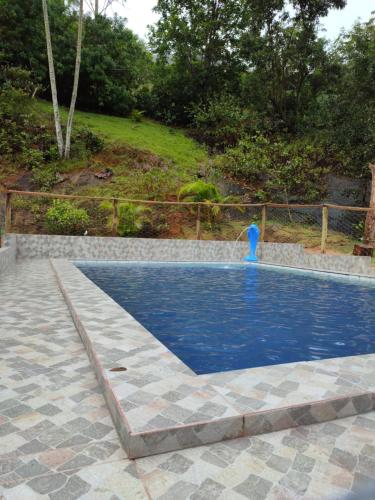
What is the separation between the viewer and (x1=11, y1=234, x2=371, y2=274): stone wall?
949cm

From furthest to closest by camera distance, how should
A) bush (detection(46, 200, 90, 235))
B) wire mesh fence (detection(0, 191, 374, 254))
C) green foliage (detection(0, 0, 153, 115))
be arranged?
1. green foliage (detection(0, 0, 153, 115))
2. wire mesh fence (detection(0, 191, 374, 254))
3. bush (detection(46, 200, 90, 235))

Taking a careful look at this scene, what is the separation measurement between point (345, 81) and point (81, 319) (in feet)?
52.7

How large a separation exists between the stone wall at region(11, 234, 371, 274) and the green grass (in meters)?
5.76

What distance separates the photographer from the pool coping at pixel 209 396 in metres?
1.68

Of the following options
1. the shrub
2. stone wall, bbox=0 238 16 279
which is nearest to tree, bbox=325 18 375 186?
the shrub

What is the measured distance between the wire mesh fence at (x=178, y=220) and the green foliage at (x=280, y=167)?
4.45 feet

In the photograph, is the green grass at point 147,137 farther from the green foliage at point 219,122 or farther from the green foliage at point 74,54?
the green foliage at point 74,54

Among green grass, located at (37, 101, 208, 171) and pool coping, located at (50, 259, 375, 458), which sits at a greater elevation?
green grass, located at (37, 101, 208, 171)

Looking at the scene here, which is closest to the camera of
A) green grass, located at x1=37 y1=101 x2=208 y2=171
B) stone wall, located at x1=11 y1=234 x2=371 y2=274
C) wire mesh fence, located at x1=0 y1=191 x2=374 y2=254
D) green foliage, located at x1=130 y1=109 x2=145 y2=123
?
stone wall, located at x1=11 y1=234 x2=371 y2=274

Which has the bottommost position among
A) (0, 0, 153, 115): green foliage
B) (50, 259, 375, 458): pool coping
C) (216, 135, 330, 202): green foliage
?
(50, 259, 375, 458): pool coping

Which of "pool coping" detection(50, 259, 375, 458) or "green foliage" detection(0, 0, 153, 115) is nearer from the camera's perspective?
"pool coping" detection(50, 259, 375, 458)

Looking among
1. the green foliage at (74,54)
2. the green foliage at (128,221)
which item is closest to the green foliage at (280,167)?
the green foliage at (128,221)

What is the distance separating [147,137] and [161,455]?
16964 millimetres

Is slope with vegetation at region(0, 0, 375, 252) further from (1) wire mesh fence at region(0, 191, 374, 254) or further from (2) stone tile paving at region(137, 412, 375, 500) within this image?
→ (2) stone tile paving at region(137, 412, 375, 500)
